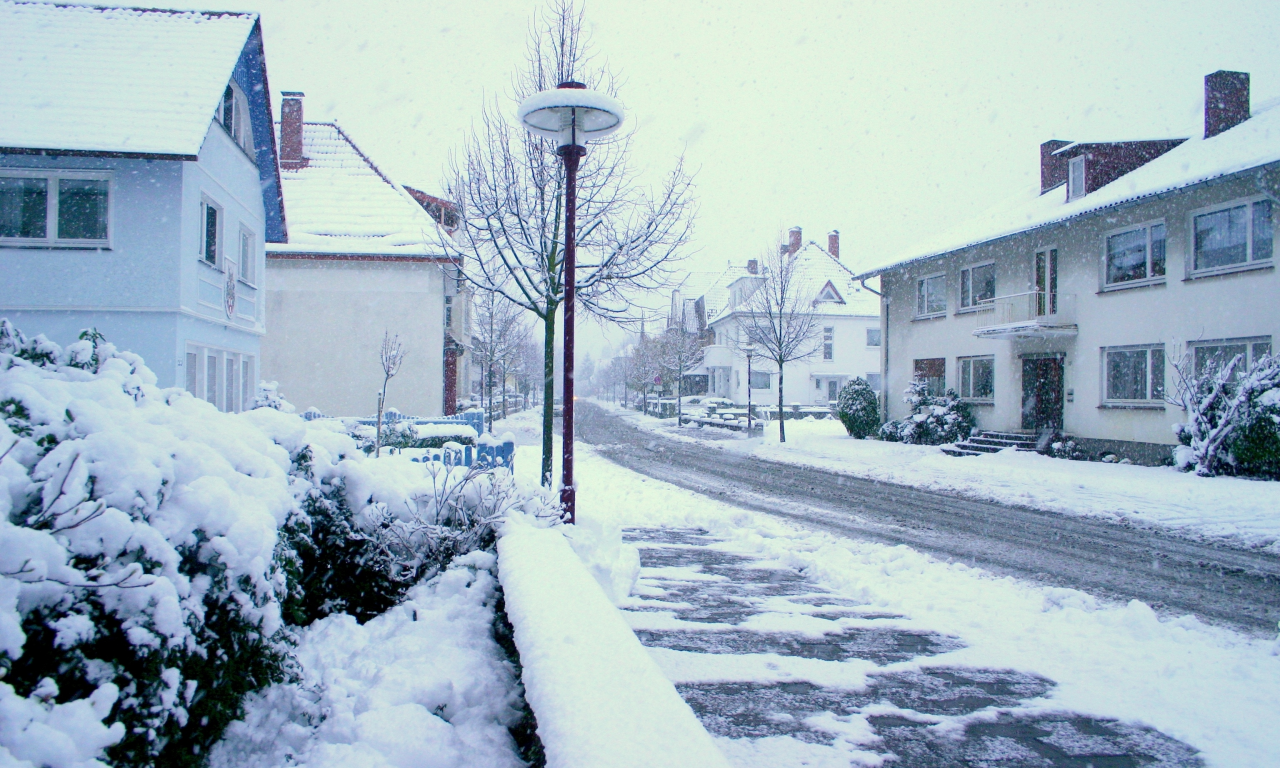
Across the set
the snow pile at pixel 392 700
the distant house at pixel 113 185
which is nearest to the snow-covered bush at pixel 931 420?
the distant house at pixel 113 185

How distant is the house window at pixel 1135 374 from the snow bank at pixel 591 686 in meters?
18.2

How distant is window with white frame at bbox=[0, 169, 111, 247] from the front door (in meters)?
21.8

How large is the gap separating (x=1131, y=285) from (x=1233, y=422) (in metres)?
5.54

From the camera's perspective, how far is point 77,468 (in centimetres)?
204

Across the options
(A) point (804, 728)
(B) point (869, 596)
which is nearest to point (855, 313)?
(B) point (869, 596)

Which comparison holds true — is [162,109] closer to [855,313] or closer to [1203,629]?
[1203,629]

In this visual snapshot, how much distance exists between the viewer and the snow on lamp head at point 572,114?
6.65 metres

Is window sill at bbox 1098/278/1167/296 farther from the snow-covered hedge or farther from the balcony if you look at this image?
the snow-covered hedge

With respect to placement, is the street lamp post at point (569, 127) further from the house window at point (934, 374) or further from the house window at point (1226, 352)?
the house window at point (934, 374)

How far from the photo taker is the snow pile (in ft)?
8.20

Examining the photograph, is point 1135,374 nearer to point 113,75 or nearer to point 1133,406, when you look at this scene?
point 1133,406

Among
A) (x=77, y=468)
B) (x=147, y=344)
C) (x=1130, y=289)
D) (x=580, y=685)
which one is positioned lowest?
(x=580, y=685)

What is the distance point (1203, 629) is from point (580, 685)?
5819 mm

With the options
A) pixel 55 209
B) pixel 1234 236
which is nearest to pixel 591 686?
pixel 55 209
